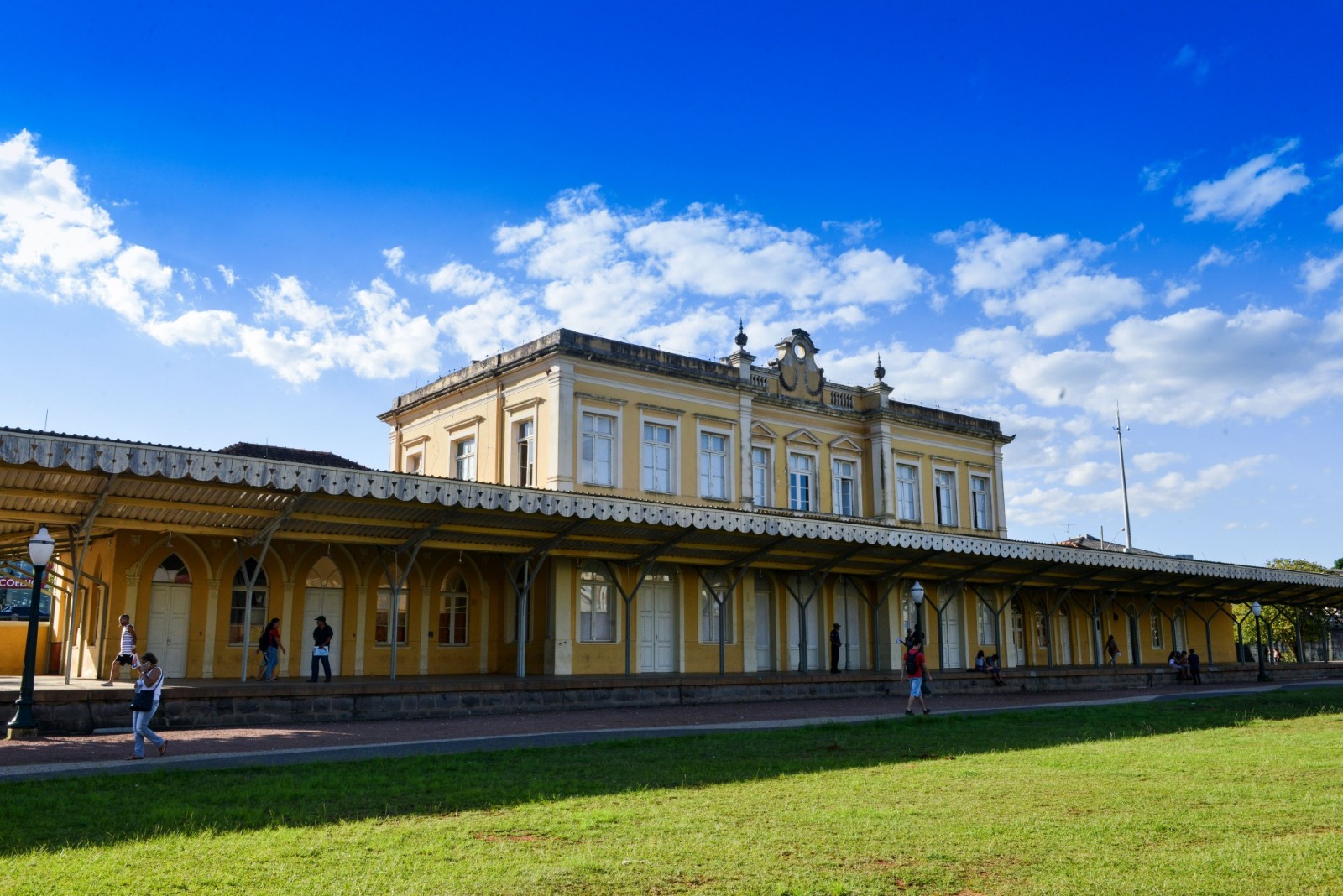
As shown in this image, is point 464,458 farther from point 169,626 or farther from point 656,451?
point 169,626

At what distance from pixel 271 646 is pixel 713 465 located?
40.2 feet

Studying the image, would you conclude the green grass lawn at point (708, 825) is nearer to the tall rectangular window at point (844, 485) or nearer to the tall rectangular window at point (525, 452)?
the tall rectangular window at point (525, 452)

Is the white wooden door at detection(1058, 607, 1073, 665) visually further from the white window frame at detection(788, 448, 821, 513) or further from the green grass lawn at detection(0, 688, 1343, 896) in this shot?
the green grass lawn at detection(0, 688, 1343, 896)

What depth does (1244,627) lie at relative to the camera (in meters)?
55.1

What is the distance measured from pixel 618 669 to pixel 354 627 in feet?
20.5

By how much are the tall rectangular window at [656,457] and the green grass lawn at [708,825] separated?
1482 cm

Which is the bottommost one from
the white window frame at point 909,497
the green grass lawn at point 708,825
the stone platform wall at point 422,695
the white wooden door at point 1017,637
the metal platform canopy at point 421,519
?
the green grass lawn at point 708,825

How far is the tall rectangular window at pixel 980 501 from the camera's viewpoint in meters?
36.0

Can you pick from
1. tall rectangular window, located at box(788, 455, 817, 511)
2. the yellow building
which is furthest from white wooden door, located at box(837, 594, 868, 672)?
tall rectangular window, located at box(788, 455, 817, 511)

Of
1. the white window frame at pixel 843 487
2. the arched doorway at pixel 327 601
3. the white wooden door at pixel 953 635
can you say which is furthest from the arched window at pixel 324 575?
the white wooden door at pixel 953 635

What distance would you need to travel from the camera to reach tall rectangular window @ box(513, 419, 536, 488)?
2652 centimetres

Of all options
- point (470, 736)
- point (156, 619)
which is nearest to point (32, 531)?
point (156, 619)

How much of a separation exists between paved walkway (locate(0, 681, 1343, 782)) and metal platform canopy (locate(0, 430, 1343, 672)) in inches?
144

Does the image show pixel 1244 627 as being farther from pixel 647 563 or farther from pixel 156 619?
pixel 156 619
